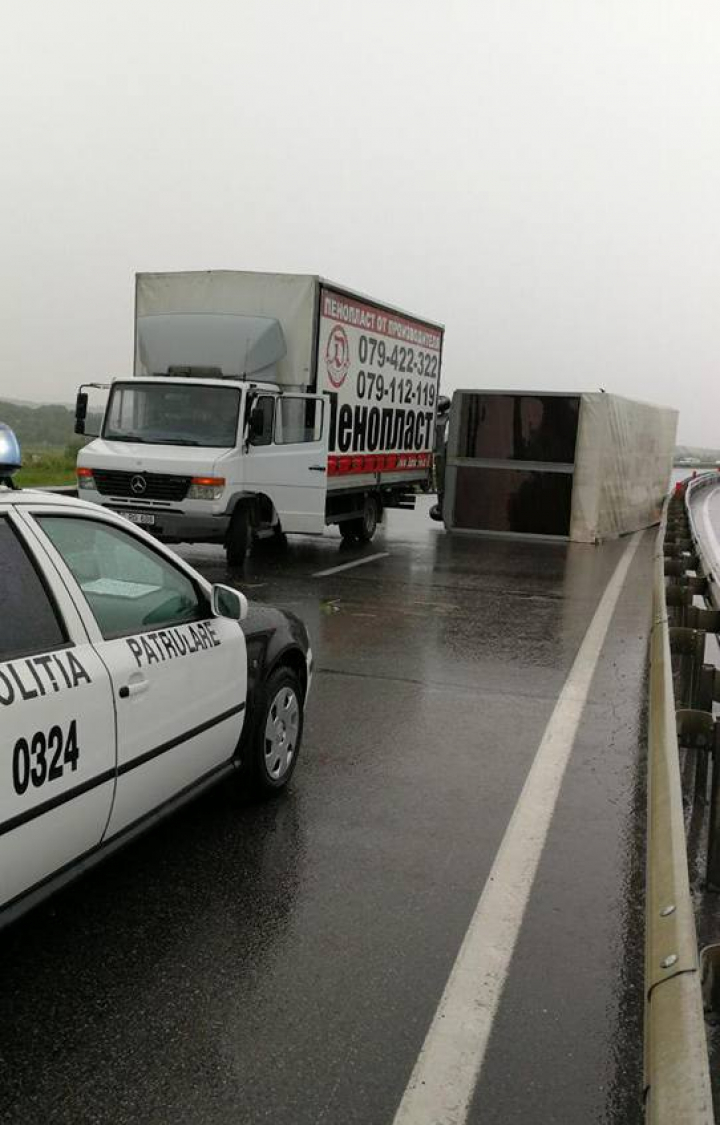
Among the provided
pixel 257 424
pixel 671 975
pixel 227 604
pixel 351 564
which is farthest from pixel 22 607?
pixel 351 564

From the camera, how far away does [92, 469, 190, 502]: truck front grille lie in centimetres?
1197

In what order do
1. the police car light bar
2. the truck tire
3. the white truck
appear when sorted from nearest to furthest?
the police car light bar, the white truck, the truck tire

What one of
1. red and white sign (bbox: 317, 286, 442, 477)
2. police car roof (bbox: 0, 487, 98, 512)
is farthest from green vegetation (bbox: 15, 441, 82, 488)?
police car roof (bbox: 0, 487, 98, 512)

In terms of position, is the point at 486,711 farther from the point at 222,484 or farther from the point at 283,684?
the point at 222,484

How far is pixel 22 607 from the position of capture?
120 inches

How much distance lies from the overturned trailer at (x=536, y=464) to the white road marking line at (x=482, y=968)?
13541mm

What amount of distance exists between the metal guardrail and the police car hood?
8.74m

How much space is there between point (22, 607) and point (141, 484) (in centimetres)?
925

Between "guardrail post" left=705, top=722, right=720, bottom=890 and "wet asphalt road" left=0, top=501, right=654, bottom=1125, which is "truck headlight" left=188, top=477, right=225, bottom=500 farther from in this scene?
"guardrail post" left=705, top=722, right=720, bottom=890

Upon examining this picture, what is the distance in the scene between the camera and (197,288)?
42.8ft

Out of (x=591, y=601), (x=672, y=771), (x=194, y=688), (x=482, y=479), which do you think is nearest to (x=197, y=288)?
(x=591, y=601)

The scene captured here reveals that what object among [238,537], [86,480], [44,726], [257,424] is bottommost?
[238,537]

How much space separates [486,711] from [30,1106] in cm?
435

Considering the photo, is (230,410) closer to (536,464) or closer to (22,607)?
(536,464)
